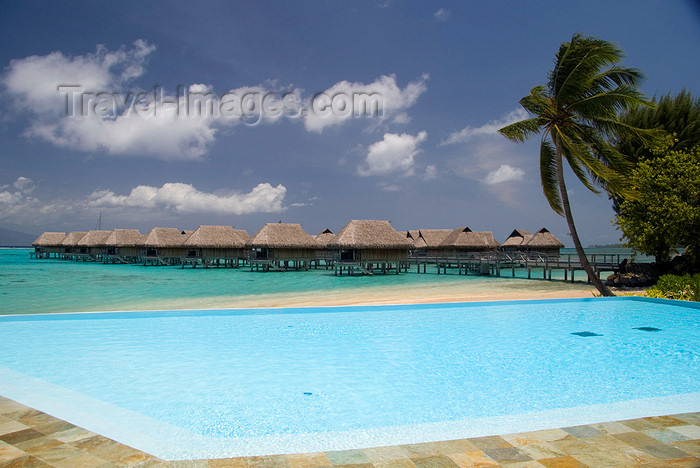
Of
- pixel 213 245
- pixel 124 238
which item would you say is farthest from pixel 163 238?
pixel 124 238

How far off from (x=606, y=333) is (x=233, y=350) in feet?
20.4

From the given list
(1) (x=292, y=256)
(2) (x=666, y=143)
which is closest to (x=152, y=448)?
(2) (x=666, y=143)

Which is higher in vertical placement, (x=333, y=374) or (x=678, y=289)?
(x=678, y=289)

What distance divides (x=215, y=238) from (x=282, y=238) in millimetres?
7640

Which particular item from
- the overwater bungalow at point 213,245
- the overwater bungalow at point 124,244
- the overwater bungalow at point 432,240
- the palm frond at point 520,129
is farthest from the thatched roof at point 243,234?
the palm frond at point 520,129

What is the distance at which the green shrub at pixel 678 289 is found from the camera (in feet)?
34.6

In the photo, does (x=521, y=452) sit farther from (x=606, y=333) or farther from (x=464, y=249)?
(x=464, y=249)

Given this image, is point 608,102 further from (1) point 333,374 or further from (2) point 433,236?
(2) point 433,236

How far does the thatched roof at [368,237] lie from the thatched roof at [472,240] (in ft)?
25.3

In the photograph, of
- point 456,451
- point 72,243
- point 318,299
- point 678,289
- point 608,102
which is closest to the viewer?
point 456,451

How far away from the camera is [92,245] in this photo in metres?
50.5

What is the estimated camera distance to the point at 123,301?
16.1 metres

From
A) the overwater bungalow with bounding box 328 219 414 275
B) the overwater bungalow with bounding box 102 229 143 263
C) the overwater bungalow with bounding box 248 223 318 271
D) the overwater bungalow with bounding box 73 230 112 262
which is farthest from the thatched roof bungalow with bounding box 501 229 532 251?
the overwater bungalow with bounding box 73 230 112 262

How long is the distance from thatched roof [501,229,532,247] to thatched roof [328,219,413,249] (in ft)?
39.6
